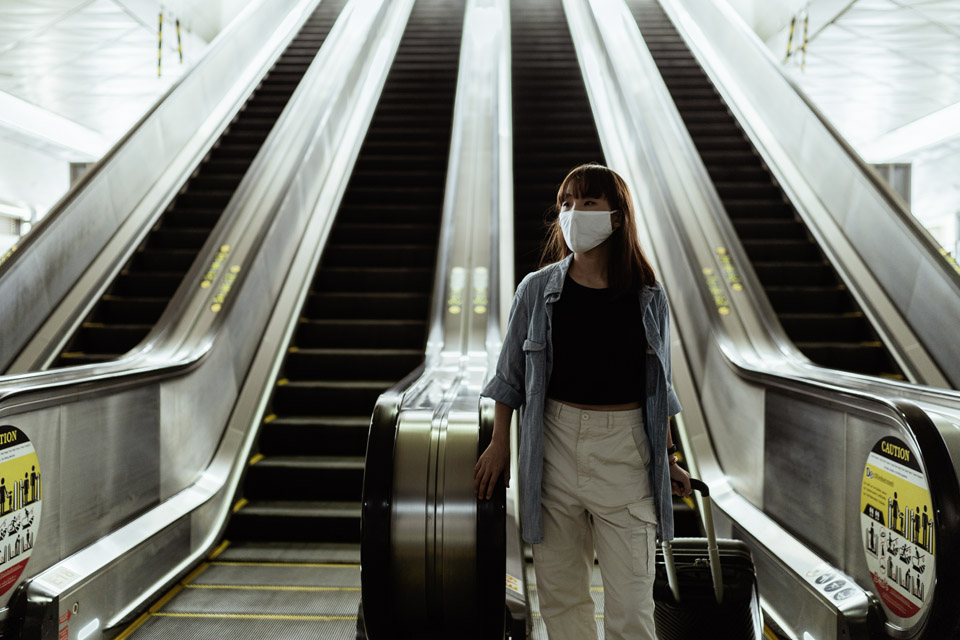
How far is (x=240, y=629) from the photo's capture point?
2869 mm

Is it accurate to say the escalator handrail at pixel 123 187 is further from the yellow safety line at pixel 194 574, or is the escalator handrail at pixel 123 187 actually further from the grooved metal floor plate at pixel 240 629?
the grooved metal floor plate at pixel 240 629

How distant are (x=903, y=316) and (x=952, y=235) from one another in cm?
1371

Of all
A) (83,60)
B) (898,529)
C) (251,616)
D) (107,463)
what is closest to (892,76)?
(898,529)

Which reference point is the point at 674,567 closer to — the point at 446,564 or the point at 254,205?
the point at 446,564

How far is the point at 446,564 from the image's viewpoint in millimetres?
2277

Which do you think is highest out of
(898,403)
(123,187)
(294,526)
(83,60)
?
(83,60)

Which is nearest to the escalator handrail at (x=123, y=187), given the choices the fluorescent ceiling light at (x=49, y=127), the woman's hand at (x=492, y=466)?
the woman's hand at (x=492, y=466)

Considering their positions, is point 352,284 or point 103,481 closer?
point 103,481

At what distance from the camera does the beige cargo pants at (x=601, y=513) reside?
1.82 metres

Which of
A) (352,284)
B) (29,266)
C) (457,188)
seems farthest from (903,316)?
(29,266)

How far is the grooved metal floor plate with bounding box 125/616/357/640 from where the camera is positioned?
2814mm

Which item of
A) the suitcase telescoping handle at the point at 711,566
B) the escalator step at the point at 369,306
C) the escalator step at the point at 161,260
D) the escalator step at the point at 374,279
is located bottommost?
the suitcase telescoping handle at the point at 711,566

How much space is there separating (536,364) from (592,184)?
534 millimetres

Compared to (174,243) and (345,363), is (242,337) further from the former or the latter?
(174,243)
